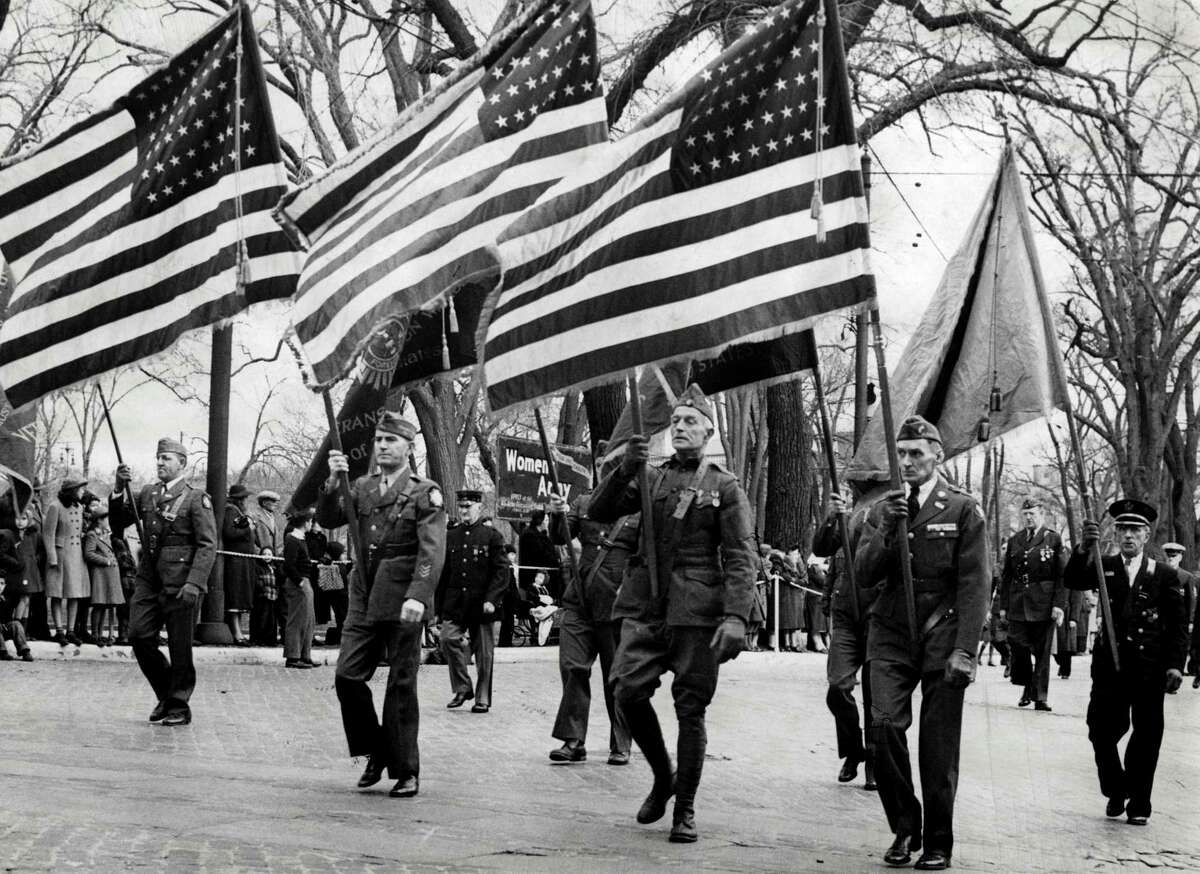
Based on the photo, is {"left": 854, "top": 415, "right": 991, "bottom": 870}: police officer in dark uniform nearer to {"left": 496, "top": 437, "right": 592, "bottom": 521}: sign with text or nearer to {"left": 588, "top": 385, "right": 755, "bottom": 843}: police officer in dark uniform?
{"left": 588, "top": 385, "right": 755, "bottom": 843}: police officer in dark uniform

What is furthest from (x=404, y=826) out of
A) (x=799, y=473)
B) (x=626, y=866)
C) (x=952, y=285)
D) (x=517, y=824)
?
(x=799, y=473)

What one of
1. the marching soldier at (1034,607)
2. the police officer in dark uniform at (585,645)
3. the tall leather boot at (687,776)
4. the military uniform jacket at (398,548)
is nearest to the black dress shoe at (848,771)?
the police officer in dark uniform at (585,645)

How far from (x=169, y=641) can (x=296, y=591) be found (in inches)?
265

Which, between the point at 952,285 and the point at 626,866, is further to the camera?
the point at 952,285

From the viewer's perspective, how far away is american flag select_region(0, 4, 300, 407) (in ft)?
36.7

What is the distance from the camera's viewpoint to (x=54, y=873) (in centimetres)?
655

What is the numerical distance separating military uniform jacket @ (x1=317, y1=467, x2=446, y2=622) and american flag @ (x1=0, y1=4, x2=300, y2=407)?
2.33m

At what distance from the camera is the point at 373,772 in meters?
9.36

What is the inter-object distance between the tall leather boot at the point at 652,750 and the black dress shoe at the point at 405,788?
1.26 m

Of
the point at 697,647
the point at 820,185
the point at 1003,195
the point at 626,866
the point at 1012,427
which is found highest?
the point at 1003,195

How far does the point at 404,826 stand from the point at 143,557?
15.6ft

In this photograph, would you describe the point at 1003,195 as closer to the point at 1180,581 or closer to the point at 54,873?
the point at 1180,581

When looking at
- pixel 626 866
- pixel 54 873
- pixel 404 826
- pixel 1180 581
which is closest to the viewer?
pixel 54 873

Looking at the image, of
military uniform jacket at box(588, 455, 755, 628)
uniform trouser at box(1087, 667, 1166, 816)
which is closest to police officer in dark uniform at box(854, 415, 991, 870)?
military uniform jacket at box(588, 455, 755, 628)
